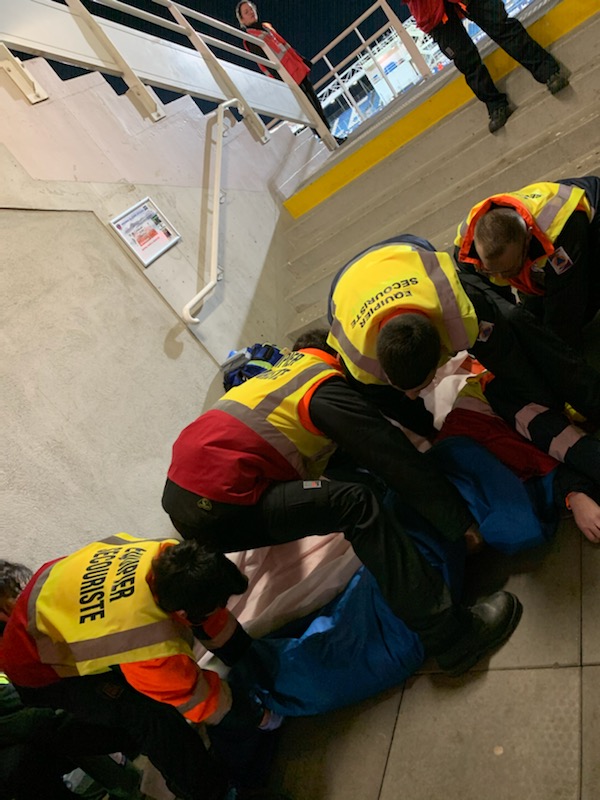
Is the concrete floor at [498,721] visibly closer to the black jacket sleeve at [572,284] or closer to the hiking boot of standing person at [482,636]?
the hiking boot of standing person at [482,636]

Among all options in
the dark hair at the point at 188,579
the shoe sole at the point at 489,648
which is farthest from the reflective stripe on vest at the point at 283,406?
the shoe sole at the point at 489,648

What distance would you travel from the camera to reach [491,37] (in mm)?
3113

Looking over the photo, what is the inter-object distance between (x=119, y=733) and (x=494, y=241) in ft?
6.98

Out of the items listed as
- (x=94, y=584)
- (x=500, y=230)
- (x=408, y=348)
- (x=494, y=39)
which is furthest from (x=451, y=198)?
(x=94, y=584)

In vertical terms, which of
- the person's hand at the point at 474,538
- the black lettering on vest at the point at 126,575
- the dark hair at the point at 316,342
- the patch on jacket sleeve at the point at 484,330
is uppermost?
the dark hair at the point at 316,342

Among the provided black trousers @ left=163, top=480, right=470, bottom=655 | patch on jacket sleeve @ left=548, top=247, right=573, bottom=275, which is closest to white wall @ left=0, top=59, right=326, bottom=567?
black trousers @ left=163, top=480, right=470, bottom=655

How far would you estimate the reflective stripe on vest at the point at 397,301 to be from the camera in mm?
1514

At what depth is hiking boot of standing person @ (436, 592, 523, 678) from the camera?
1536 mm

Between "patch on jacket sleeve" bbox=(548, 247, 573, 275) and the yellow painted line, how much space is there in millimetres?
2164

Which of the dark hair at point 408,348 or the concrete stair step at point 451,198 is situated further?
the concrete stair step at point 451,198

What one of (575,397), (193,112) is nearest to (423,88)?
(193,112)

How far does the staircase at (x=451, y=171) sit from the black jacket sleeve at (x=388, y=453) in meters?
1.70

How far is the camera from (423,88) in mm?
3959

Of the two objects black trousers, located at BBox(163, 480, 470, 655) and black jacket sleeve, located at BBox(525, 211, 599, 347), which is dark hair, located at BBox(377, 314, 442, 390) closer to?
black trousers, located at BBox(163, 480, 470, 655)
